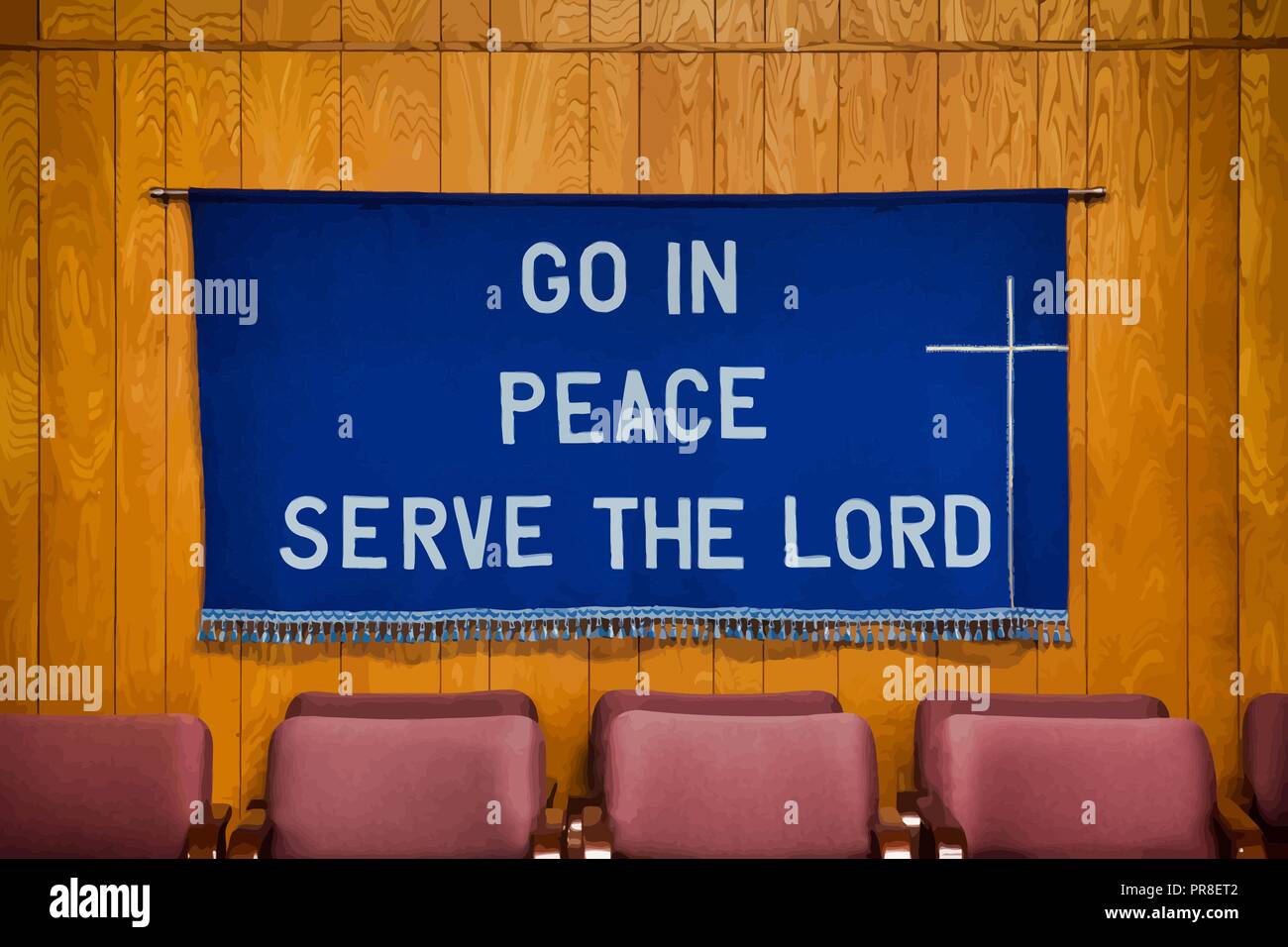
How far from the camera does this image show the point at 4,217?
289cm

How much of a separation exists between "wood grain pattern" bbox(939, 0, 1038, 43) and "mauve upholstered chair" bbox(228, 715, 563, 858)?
253 centimetres

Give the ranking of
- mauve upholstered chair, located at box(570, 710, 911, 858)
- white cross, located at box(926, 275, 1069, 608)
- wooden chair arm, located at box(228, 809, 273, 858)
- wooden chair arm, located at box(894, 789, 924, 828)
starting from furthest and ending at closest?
white cross, located at box(926, 275, 1069, 608)
wooden chair arm, located at box(894, 789, 924, 828)
mauve upholstered chair, located at box(570, 710, 911, 858)
wooden chair arm, located at box(228, 809, 273, 858)

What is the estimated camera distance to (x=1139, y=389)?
9.53 ft

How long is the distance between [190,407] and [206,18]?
1.24m

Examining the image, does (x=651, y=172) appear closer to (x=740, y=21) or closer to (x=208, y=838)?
(x=740, y=21)

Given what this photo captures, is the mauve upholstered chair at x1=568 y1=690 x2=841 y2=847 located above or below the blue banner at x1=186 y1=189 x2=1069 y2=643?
below

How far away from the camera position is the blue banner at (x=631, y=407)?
2852 mm

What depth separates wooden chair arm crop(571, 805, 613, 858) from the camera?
7.43 ft

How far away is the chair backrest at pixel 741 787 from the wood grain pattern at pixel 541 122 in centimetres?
169

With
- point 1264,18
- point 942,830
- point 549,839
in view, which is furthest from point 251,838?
point 1264,18

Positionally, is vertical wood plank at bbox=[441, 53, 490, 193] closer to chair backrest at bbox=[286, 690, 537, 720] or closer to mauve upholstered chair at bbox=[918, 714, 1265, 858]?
chair backrest at bbox=[286, 690, 537, 720]

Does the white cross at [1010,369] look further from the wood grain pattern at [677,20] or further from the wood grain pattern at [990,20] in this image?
the wood grain pattern at [677,20]

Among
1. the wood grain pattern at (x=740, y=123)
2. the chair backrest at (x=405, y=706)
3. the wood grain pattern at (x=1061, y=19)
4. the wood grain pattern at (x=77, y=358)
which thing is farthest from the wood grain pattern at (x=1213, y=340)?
the wood grain pattern at (x=77, y=358)

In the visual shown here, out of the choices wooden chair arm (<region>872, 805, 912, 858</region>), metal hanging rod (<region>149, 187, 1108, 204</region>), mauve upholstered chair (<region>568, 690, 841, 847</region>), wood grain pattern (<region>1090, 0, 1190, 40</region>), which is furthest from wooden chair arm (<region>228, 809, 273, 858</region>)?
wood grain pattern (<region>1090, 0, 1190, 40</region>)
